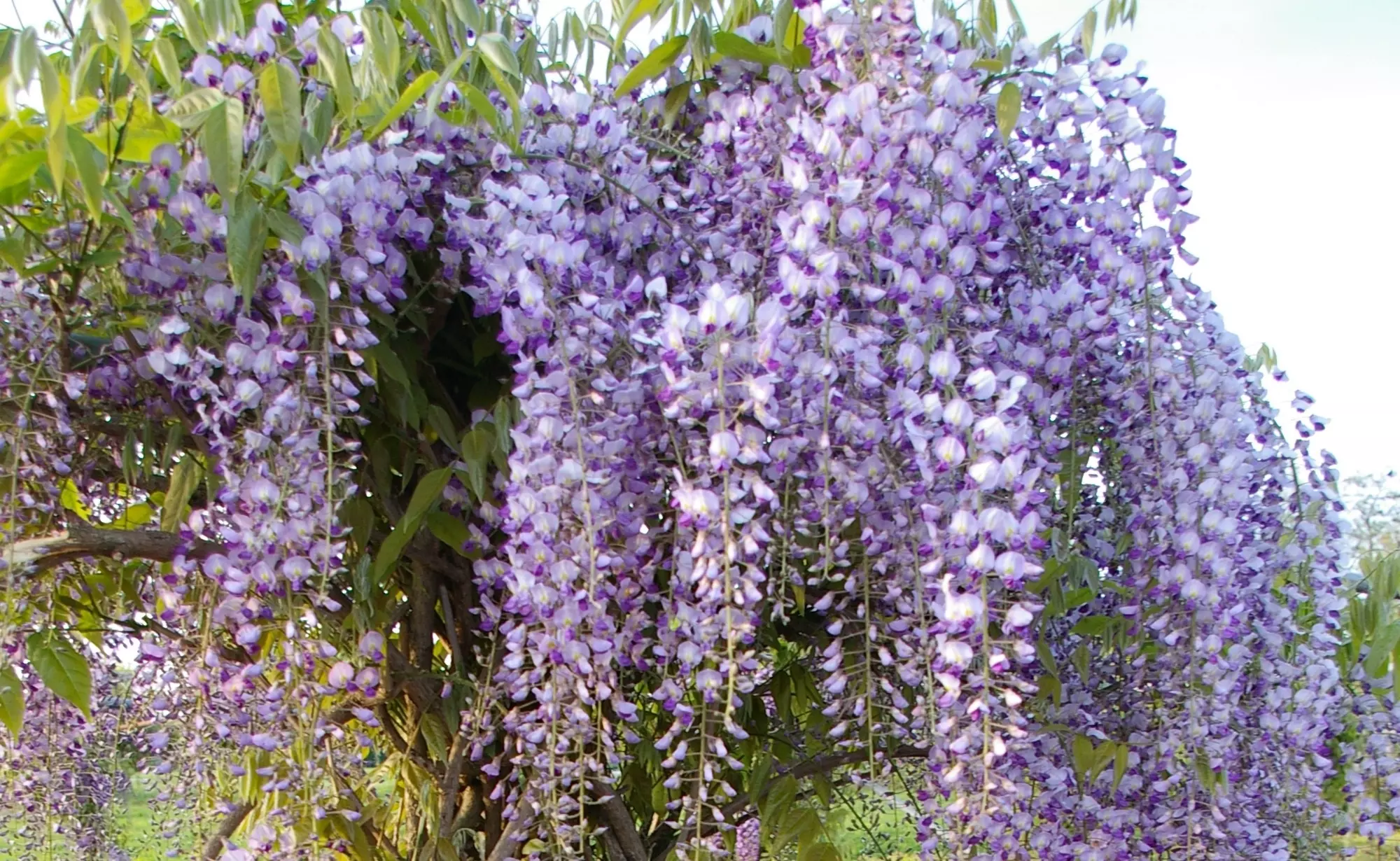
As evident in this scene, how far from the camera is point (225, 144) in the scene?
822mm

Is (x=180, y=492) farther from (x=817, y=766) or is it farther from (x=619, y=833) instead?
(x=817, y=766)

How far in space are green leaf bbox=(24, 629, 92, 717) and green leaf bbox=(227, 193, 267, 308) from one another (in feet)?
1.43

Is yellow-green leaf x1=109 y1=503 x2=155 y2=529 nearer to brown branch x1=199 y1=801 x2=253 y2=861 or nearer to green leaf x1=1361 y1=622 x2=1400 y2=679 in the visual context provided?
brown branch x1=199 y1=801 x2=253 y2=861

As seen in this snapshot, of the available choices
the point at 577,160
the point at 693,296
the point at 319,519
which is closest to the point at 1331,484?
the point at 693,296

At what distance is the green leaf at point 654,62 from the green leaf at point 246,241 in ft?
1.32

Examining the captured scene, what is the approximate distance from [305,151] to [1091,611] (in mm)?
861

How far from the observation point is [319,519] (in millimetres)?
950

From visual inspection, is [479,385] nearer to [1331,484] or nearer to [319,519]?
[319,519]

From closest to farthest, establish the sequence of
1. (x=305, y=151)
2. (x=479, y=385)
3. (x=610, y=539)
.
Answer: (x=305, y=151)
(x=610, y=539)
(x=479, y=385)

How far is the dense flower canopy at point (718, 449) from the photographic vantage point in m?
0.95

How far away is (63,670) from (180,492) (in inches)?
7.6

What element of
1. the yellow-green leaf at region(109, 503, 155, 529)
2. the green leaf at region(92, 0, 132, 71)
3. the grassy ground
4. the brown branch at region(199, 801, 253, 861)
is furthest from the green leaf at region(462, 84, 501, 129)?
the brown branch at region(199, 801, 253, 861)

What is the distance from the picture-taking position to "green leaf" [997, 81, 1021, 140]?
1.01 m

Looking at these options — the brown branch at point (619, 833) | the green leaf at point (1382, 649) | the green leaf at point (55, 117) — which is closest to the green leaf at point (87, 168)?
the green leaf at point (55, 117)
